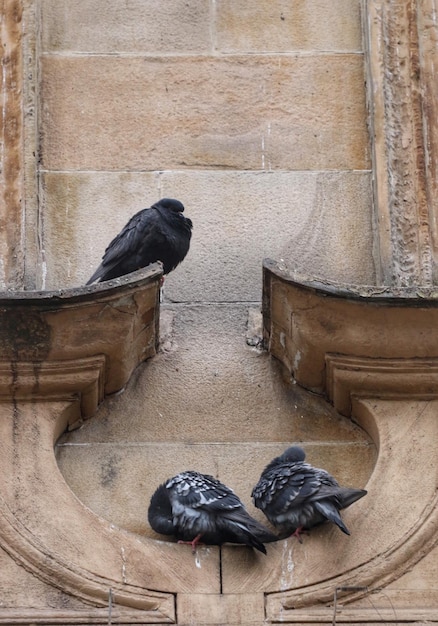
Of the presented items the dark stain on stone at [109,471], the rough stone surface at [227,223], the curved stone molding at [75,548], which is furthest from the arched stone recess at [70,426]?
the rough stone surface at [227,223]

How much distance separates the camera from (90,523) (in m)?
8.08

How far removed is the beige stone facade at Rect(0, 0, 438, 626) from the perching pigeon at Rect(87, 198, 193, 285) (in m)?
0.21

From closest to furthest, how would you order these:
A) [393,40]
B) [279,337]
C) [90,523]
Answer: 1. [90,523]
2. [279,337]
3. [393,40]

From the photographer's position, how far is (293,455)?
8.19 m

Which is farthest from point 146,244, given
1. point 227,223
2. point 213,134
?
point 213,134

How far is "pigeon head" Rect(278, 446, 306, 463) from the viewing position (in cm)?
817

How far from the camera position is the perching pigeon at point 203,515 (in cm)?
786

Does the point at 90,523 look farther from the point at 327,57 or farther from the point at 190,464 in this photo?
the point at 327,57

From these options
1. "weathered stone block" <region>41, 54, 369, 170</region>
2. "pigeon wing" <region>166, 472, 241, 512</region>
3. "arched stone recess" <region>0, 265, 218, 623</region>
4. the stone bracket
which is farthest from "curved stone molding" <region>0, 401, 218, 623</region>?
"weathered stone block" <region>41, 54, 369, 170</region>

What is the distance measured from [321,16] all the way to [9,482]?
268 cm

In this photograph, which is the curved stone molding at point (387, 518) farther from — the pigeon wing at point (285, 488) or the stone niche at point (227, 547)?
the pigeon wing at point (285, 488)

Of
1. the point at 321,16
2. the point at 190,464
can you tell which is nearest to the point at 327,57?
the point at 321,16

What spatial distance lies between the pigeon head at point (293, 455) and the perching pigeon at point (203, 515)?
0.89 feet

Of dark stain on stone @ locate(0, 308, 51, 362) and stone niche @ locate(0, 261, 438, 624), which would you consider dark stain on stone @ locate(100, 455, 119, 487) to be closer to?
stone niche @ locate(0, 261, 438, 624)
